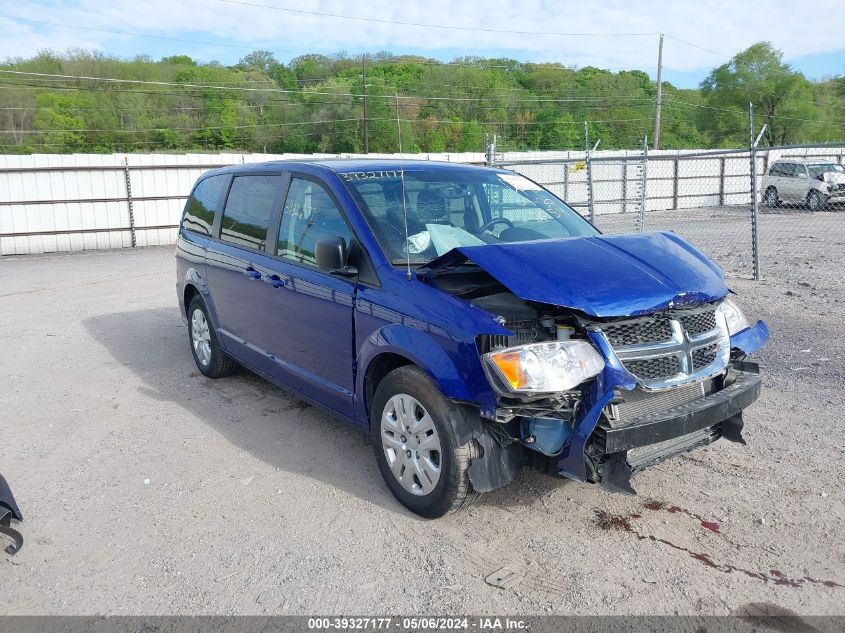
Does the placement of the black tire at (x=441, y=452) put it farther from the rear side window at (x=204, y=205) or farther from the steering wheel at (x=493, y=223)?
the rear side window at (x=204, y=205)

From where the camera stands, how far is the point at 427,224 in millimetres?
4160

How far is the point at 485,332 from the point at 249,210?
2.75 metres

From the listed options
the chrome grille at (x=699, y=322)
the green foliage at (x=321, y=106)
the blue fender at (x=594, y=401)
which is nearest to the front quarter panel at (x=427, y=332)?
the blue fender at (x=594, y=401)

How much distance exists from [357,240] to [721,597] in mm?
2528

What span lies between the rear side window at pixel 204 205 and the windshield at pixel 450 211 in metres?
1.98

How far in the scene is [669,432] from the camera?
320 centimetres

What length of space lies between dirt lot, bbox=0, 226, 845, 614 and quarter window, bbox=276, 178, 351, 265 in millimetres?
1286

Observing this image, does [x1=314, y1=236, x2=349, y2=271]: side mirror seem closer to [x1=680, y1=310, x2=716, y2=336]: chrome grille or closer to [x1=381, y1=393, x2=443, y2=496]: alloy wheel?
[x1=381, y1=393, x2=443, y2=496]: alloy wheel

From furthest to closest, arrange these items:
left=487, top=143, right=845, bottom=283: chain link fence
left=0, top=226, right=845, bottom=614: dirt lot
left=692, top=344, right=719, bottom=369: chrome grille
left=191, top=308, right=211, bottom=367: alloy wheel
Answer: left=487, top=143, right=845, bottom=283: chain link fence
left=191, top=308, right=211, bottom=367: alloy wheel
left=692, top=344, right=719, bottom=369: chrome grille
left=0, top=226, right=845, bottom=614: dirt lot

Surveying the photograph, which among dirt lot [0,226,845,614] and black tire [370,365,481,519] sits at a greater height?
black tire [370,365,481,519]

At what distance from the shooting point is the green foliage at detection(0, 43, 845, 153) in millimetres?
54094

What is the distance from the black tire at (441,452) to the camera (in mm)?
3299

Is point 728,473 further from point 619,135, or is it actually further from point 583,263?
point 619,135

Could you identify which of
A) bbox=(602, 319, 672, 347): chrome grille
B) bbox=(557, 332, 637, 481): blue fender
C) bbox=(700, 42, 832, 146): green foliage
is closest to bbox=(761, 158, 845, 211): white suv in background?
bbox=(602, 319, 672, 347): chrome grille
